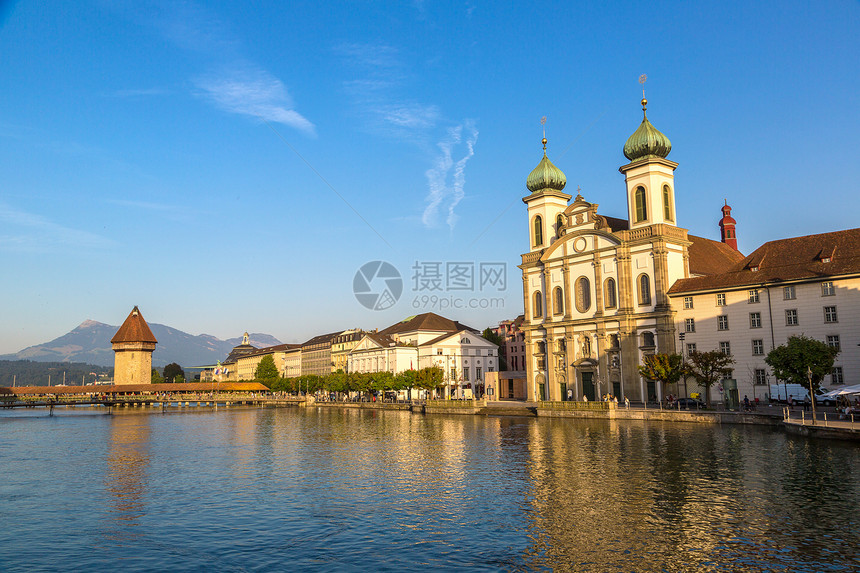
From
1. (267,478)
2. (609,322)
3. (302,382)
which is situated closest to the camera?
(267,478)

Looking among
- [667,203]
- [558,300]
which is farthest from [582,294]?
[667,203]

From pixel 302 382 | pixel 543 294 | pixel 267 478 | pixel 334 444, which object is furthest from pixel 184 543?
pixel 302 382

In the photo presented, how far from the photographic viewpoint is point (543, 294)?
255 feet

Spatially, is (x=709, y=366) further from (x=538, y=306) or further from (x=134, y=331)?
(x=134, y=331)

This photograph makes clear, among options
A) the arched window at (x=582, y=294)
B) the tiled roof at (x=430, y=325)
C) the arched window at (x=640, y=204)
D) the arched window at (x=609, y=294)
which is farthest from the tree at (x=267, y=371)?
the arched window at (x=640, y=204)

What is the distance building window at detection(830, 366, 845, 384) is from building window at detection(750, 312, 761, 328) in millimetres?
6645

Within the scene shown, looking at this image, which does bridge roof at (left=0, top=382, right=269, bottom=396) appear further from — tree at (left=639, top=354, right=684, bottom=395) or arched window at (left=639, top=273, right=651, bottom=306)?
tree at (left=639, top=354, right=684, bottom=395)

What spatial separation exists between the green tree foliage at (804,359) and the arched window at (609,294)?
78.2 ft

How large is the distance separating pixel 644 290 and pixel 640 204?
368 inches

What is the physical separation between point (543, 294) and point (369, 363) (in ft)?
189

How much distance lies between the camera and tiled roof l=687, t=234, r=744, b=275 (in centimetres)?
7006

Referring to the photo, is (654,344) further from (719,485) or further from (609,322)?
(719,485)

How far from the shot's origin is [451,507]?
74.4 feet

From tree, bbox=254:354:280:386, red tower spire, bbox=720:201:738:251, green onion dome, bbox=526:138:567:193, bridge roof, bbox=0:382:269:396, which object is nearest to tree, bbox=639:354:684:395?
green onion dome, bbox=526:138:567:193
